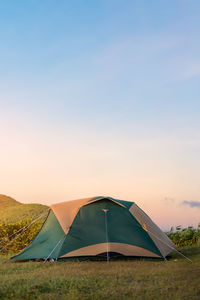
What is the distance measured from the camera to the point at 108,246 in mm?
10328

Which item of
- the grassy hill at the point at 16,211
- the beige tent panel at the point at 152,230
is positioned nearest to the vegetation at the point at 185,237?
the beige tent panel at the point at 152,230

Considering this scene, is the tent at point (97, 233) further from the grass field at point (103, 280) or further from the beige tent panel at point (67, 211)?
the grass field at point (103, 280)

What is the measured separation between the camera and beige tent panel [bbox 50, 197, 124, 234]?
1081 centimetres

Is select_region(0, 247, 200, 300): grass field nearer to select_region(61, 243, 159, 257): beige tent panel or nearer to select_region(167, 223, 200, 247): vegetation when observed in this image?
select_region(61, 243, 159, 257): beige tent panel

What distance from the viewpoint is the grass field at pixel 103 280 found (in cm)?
612

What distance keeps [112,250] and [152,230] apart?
1.61m

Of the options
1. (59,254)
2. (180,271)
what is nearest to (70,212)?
(59,254)

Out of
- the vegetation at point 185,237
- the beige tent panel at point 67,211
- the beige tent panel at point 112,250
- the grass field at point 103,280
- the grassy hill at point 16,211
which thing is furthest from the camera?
the grassy hill at point 16,211

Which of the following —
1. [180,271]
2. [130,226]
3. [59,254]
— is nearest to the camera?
[180,271]

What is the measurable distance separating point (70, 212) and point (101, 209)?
0.92 m

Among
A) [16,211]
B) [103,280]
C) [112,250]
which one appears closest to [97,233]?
[112,250]

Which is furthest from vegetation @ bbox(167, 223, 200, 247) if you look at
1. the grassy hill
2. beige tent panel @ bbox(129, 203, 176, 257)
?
the grassy hill

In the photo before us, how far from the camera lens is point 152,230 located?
443 inches

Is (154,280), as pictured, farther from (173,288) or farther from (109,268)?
(109,268)
